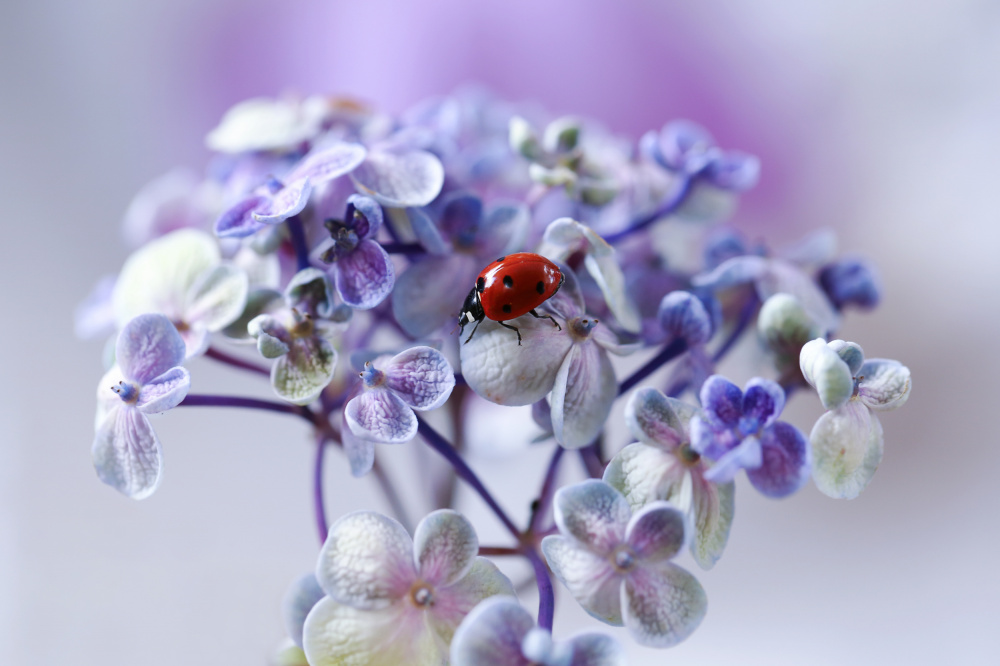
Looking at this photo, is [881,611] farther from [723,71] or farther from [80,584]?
[80,584]

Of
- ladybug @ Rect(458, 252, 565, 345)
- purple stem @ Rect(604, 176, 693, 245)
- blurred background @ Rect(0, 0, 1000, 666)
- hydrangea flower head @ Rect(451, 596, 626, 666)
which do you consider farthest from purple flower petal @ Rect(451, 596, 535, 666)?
blurred background @ Rect(0, 0, 1000, 666)

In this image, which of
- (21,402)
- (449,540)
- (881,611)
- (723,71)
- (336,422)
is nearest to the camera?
(449,540)

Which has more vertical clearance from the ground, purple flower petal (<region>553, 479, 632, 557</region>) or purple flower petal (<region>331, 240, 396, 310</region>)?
purple flower petal (<region>331, 240, 396, 310</region>)

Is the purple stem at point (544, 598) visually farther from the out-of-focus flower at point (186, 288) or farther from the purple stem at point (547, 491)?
the out-of-focus flower at point (186, 288)

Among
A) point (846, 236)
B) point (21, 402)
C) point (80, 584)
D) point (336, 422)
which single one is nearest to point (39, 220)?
point (21, 402)

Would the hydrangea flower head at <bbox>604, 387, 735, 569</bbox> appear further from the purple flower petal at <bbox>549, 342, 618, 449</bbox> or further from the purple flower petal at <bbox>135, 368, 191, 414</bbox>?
the purple flower petal at <bbox>135, 368, 191, 414</bbox>

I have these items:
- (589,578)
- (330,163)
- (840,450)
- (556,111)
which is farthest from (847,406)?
(556,111)

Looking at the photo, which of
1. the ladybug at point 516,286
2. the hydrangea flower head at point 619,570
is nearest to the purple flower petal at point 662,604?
the hydrangea flower head at point 619,570
